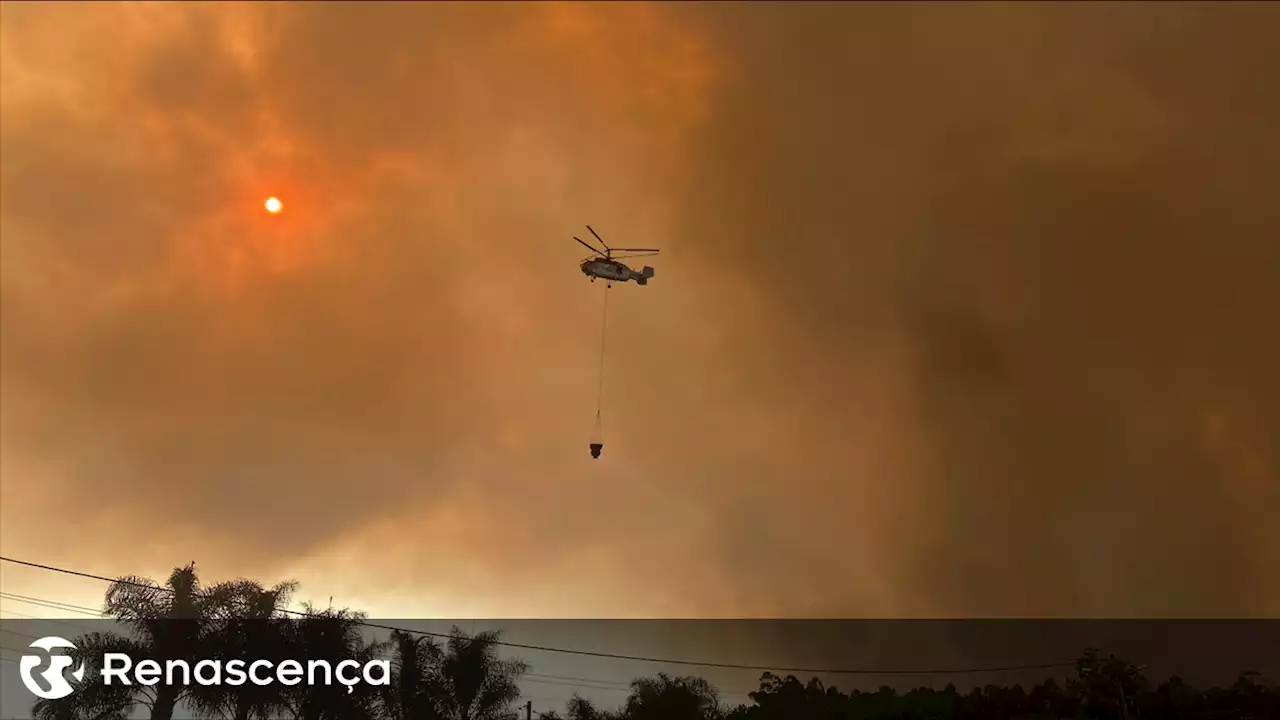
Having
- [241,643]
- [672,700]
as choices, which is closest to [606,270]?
[241,643]

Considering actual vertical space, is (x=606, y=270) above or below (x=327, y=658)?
above

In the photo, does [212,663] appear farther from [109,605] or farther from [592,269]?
[592,269]

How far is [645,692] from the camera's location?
93.9m

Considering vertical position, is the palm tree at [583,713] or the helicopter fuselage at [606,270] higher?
the helicopter fuselage at [606,270]

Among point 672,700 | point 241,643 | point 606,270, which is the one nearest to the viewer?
point 606,270

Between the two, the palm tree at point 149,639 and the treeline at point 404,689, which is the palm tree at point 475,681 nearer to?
the treeline at point 404,689

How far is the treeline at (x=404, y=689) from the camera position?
192 ft

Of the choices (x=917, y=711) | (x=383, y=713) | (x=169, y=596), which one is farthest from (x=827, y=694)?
(x=169, y=596)

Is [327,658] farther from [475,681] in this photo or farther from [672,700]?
[672,700]

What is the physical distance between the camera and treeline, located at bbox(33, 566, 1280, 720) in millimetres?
58562

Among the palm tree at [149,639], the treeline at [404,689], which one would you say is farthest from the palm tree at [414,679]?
the palm tree at [149,639]

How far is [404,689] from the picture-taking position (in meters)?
72.2

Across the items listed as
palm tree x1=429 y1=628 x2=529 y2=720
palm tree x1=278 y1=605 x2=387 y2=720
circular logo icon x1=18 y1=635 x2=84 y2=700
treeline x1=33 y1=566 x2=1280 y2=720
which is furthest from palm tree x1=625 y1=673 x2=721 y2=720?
circular logo icon x1=18 y1=635 x2=84 y2=700

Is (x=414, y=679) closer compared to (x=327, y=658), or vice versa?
(x=327, y=658)
